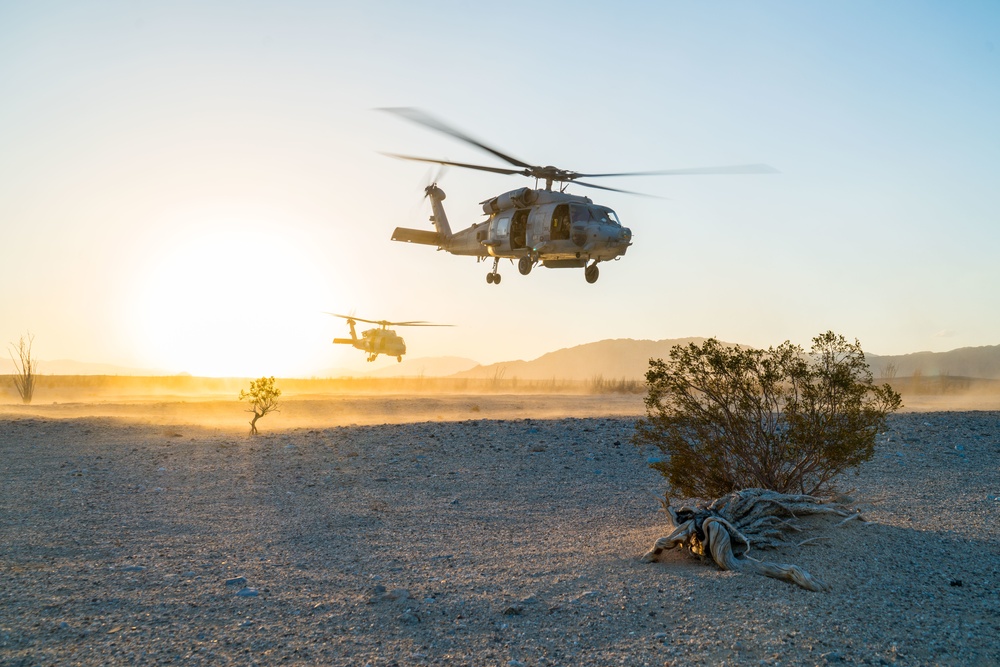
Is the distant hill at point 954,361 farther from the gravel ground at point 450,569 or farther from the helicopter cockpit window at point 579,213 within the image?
the gravel ground at point 450,569

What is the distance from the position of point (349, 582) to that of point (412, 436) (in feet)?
28.2

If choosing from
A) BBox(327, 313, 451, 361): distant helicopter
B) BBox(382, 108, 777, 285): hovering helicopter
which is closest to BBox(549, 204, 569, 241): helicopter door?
BBox(382, 108, 777, 285): hovering helicopter

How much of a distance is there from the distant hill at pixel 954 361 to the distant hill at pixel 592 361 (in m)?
32.7

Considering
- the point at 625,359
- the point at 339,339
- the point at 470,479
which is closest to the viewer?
the point at 470,479

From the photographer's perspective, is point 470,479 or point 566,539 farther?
point 470,479

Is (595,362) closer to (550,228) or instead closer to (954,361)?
(954,361)

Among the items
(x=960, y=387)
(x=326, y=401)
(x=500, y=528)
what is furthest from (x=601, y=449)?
(x=960, y=387)

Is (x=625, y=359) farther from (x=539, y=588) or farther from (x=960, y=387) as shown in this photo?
(x=539, y=588)

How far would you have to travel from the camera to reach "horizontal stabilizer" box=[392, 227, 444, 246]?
2041 centimetres

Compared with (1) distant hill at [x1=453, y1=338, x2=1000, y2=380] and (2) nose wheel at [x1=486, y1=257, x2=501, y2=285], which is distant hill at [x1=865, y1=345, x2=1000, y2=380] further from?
(2) nose wheel at [x1=486, y1=257, x2=501, y2=285]

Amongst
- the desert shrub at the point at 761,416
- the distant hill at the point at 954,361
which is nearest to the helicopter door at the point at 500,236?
the desert shrub at the point at 761,416

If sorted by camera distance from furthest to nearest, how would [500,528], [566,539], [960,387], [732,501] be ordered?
1. [960,387]
2. [500,528]
3. [566,539]
4. [732,501]

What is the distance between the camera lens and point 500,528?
1052 cm

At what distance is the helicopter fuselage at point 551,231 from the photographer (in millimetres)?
15945
